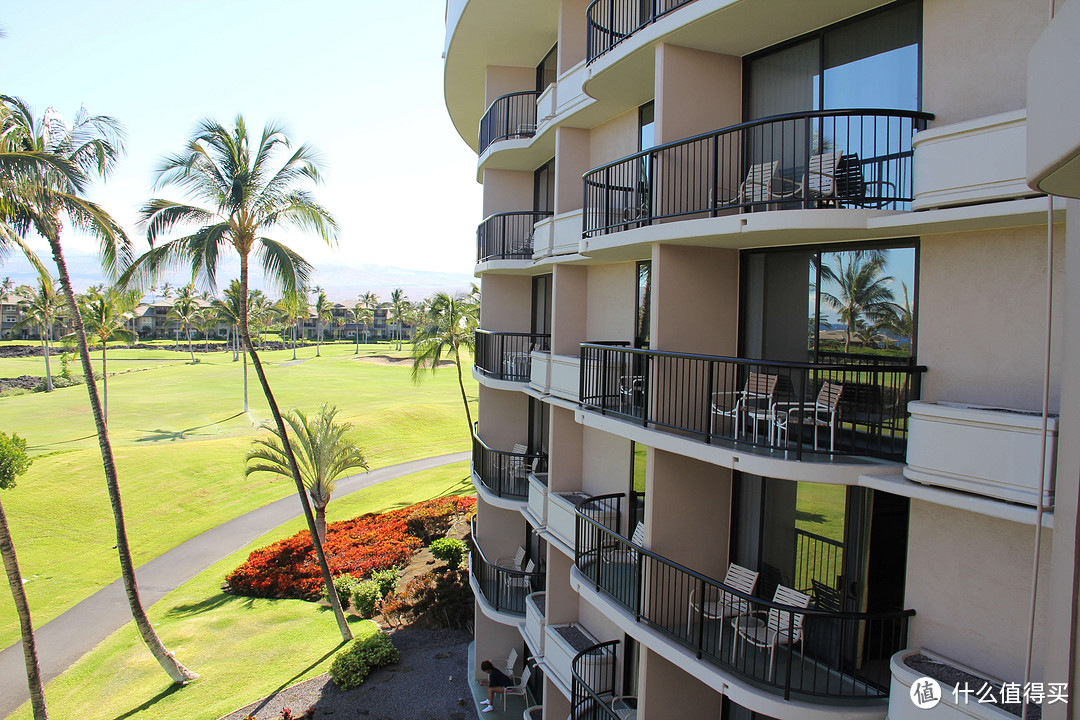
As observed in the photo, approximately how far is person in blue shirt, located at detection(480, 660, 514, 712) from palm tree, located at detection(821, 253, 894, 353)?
41.3 ft

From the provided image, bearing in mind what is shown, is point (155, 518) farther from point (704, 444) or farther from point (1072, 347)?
point (1072, 347)

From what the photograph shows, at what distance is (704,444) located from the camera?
28.7 feet

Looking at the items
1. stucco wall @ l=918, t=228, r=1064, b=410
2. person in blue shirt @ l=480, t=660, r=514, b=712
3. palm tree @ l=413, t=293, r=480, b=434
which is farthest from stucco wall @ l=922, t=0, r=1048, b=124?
palm tree @ l=413, t=293, r=480, b=434

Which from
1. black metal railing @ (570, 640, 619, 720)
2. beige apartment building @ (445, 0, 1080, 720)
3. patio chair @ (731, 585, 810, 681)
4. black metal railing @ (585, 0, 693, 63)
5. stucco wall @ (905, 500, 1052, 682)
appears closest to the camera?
beige apartment building @ (445, 0, 1080, 720)

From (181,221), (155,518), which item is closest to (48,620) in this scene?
(155,518)

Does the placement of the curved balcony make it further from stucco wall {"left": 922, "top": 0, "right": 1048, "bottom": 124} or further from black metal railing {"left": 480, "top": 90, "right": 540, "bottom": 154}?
black metal railing {"left": 480, "top": 90, "right": 540, "bottom": 154}

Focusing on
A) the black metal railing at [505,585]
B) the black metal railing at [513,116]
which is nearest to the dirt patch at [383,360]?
the black metal railing at [505,585]

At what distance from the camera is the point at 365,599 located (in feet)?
75.4

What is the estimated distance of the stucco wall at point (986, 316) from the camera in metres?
6.69

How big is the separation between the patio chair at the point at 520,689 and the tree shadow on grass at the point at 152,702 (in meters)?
9.75

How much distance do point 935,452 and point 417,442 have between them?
4692 centimetres

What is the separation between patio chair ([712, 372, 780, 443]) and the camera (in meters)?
8.50

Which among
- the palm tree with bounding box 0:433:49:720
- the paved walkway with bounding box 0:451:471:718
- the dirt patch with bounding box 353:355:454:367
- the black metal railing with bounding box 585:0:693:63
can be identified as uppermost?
the black metal railing with bounding box 585:0:693:63

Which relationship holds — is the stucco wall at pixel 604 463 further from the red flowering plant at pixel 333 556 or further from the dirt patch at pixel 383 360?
the dirt patch at pixel 383 360
